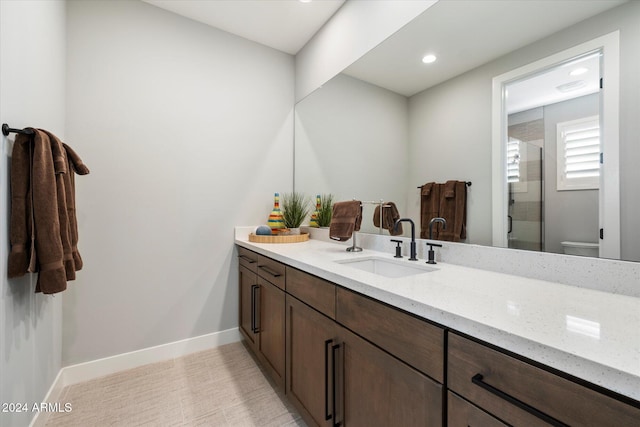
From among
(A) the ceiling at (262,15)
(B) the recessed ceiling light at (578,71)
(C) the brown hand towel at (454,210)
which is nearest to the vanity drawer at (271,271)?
(C) the brown hand towel at (454,210)

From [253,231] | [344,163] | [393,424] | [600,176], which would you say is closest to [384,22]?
[344,163]

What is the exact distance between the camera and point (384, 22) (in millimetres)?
1681

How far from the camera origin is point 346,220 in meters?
1.78

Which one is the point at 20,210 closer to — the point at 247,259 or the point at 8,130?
the point at 8,130

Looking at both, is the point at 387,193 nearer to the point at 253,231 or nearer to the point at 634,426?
the point at 253,231

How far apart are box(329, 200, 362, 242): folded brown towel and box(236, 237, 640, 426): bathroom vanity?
281 millimetres

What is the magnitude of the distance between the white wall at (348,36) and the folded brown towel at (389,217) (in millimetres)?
1021

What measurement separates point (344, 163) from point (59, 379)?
7.61ft

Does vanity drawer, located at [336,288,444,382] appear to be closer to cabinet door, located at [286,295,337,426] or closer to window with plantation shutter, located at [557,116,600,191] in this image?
cabinet door, located at [286,295,337,426]

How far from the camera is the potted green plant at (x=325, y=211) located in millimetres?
2346

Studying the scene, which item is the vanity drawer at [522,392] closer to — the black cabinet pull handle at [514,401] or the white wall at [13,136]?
the black cabinet pull handle at [514,401]

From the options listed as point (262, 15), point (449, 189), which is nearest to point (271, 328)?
point (449, 189)

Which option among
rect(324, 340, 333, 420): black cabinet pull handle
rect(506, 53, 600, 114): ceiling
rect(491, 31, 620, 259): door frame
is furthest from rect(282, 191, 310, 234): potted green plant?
rect(491, 31, 620, 259): door frame

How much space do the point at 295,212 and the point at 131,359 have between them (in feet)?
5.32
